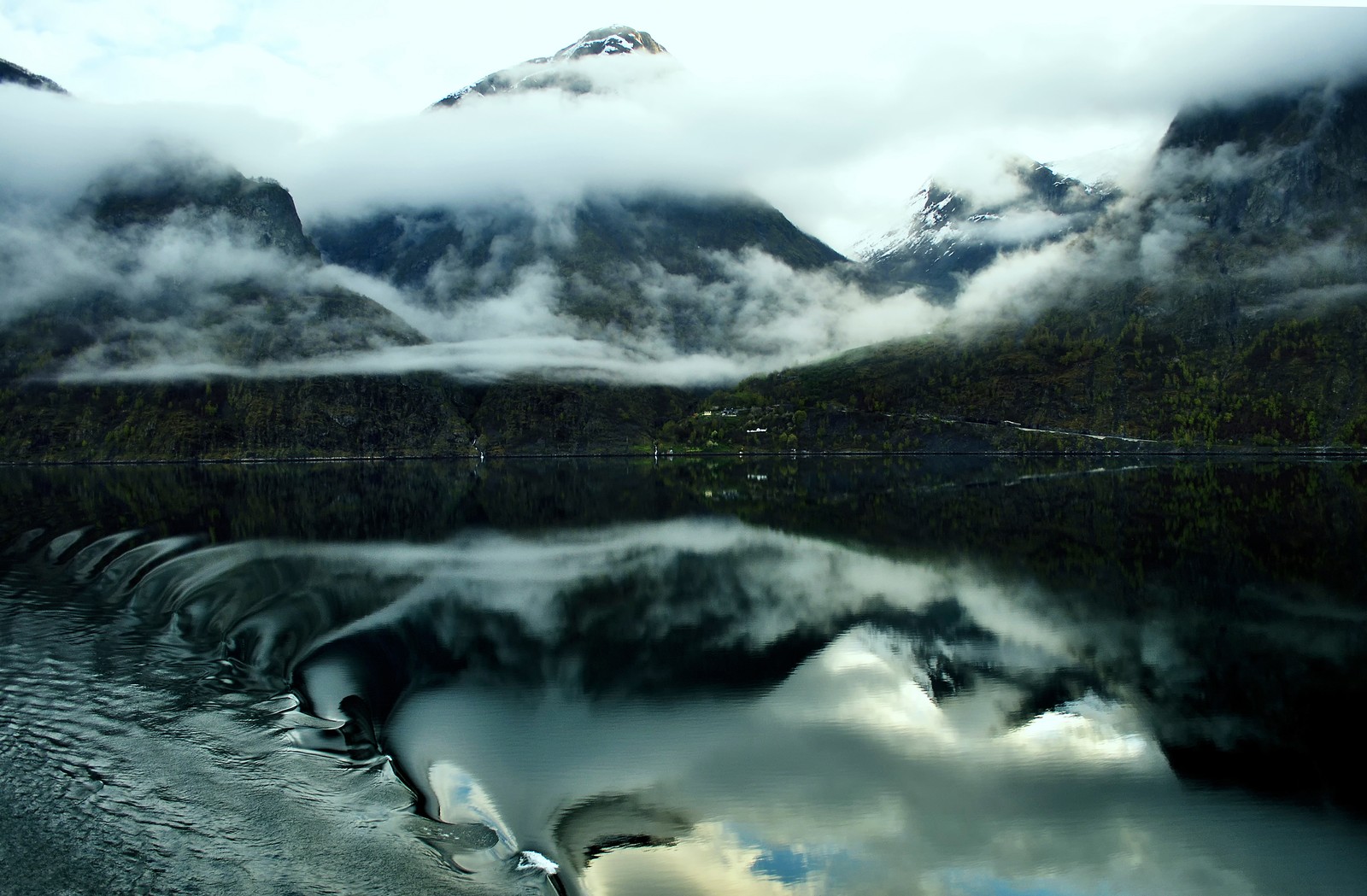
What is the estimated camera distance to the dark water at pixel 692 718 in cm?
1952

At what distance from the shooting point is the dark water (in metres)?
19.5

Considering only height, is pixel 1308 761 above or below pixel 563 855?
above

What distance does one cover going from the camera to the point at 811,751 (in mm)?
26109

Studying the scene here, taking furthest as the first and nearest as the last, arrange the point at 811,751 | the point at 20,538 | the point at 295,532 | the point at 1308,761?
the point at 295,532 < the point at 20,538 < the point at 811,751 < the point at 1308,761

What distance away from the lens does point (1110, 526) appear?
70.6 meters

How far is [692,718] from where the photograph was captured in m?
28.7

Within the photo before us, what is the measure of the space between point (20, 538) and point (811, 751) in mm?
70955

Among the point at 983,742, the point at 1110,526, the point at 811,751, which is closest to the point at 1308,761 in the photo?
the point at 983,742

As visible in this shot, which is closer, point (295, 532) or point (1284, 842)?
point (1284, 842)

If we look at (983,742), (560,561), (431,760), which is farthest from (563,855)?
(560,561)

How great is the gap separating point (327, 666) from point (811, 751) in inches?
771

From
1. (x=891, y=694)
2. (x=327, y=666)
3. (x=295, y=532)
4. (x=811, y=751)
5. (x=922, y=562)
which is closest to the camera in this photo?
(x=811, y=751)

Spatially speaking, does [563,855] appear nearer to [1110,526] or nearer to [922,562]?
[922,562]

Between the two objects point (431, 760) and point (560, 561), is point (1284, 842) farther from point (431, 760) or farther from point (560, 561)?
point (560, 561)
